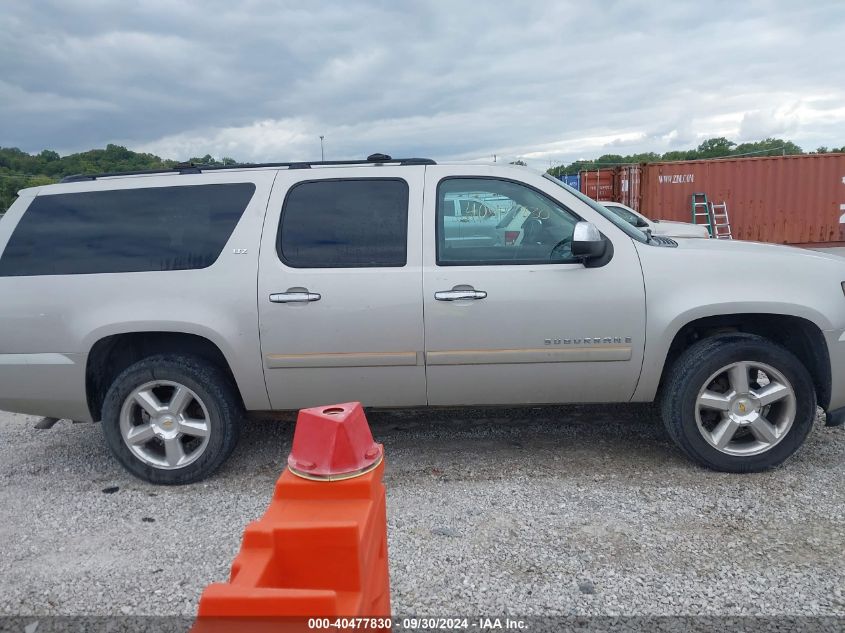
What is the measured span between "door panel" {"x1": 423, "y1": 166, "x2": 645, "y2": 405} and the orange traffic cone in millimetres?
1985

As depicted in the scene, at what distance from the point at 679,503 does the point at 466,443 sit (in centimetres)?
147

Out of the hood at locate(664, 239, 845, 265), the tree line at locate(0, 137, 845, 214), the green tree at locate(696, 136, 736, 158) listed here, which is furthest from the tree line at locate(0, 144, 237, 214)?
the green tree at locate(696, 136, 736, 158)

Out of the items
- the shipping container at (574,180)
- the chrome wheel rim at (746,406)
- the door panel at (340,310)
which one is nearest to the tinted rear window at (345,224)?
the door panel at (340,310)

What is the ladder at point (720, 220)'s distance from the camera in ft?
59.5

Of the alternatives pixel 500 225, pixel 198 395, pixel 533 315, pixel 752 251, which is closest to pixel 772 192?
pixel 752 251

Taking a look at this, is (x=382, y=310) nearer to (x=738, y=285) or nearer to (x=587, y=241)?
(x=587, y=241)

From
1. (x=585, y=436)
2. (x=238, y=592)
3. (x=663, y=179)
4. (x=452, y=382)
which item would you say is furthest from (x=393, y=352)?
(x=663, y=179)

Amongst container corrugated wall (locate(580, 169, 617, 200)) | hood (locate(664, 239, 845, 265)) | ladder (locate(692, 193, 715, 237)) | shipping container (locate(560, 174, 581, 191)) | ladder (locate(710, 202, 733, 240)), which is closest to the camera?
hood (locate(664, 239, 845, 265))

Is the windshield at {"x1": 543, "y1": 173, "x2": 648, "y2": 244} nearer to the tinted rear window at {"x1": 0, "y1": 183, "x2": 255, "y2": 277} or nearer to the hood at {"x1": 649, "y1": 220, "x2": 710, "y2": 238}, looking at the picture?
the tinted rear window at {"x1": 0, "y1": 183, "x2": 255, "y2": 277}

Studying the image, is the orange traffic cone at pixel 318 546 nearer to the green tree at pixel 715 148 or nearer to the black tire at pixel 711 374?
the black tire at pixel 711 374

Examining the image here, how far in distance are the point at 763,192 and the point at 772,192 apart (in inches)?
8.8

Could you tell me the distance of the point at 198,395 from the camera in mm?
3879

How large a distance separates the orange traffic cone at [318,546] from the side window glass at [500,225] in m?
2.16

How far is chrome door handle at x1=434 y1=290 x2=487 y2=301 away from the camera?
3.71 meters
